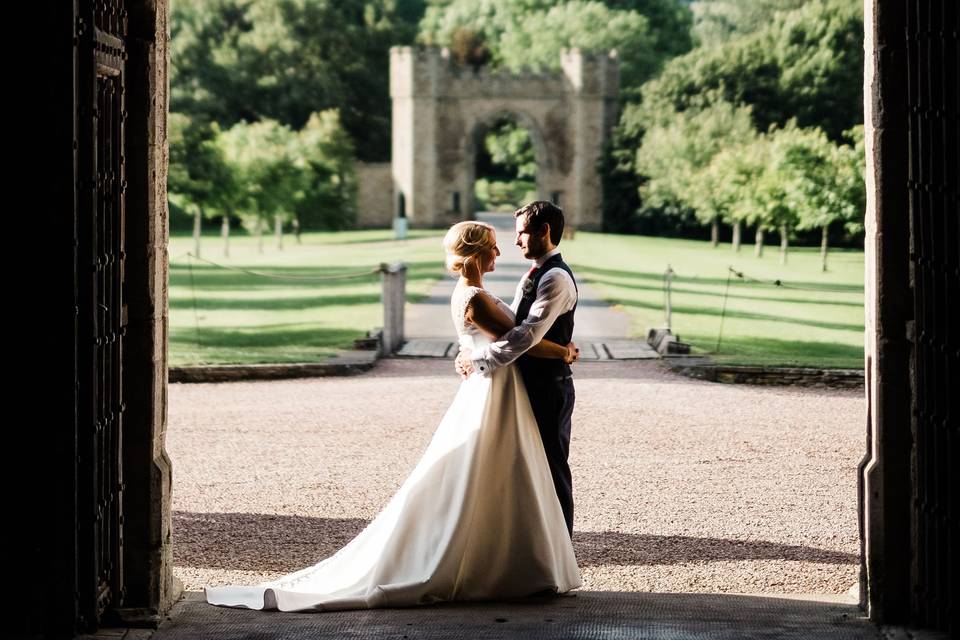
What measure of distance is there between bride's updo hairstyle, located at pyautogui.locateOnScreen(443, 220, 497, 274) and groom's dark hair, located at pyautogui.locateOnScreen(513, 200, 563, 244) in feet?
0.50

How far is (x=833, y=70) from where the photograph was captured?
2028 inches

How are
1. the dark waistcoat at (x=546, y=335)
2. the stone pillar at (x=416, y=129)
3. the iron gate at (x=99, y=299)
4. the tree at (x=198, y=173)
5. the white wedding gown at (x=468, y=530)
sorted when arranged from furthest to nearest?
the stone pillar at (x=416, y=129)
the tree at (x=198, y=173)
the dark waistcoat at (x=546, y=335)
the white wedding gown at (x=468, y=530)
the iron gate at (x=99, y=299)

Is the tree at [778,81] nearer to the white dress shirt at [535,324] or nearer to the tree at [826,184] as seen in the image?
the tree at [826,184]

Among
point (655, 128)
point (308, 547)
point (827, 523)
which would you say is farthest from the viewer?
point (655, 128)

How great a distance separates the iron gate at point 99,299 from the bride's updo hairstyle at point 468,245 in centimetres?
123

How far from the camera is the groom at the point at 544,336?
5465 mm

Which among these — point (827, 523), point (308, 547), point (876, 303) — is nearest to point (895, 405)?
point (876, 303)

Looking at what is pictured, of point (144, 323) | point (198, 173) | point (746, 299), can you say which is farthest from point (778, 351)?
point (198, 173)

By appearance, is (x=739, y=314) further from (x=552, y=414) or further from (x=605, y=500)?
(x=552, y=414)

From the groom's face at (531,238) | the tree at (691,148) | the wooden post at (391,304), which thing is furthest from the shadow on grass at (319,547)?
the tree at (691,148)

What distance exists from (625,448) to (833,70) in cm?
4453

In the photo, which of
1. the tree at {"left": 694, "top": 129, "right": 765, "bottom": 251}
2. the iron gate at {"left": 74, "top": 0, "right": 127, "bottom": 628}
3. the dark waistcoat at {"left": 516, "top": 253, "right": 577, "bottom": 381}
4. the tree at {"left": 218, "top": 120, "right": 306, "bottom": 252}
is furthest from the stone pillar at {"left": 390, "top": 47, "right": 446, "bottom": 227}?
the iron gate at {"left": 74, "top": 0, "right": 127, "bottom": 628}

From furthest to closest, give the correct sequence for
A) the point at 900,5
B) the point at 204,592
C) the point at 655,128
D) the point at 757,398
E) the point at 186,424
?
the point at 655,128 < the point at 757,398 < the point at 186,424 < the point at 204,592 < the point at 900,5

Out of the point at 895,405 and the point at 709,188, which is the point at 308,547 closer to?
the point at 895,405
